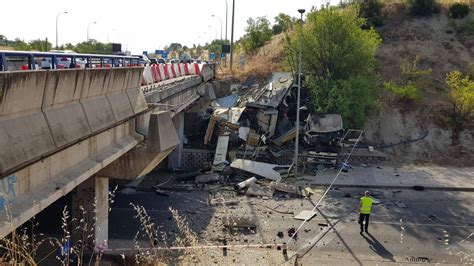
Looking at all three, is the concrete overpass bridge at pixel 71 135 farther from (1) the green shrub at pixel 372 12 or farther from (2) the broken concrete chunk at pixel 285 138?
(1) the green shrub at pixel 372 12

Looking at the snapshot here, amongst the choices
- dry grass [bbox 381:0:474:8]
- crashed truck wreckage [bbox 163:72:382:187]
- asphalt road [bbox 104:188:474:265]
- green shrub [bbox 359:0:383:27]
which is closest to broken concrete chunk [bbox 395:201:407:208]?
asphalt road [bbox 104:188:474:265]

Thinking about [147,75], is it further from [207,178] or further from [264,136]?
[264,136]

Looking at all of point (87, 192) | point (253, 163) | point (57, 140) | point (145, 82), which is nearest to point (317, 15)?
point (253, 163)

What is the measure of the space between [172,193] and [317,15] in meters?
15.2

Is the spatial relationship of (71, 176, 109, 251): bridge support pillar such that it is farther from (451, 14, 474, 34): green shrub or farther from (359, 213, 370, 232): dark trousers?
(451, 14, 474, 34): green shrub

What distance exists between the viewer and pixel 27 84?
695 centimetres

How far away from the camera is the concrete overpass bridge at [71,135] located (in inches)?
259

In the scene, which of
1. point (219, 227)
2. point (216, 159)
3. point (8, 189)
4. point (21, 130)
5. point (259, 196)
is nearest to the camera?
point (8, 189)

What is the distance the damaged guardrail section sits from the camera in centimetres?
653

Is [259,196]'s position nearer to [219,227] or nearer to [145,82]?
[219,227]

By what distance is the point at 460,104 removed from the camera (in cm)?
2948

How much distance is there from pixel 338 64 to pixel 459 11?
73.0 feet

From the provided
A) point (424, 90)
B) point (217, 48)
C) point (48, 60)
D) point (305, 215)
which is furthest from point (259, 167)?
point (217, 48)

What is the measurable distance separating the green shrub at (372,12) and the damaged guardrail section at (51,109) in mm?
36694
